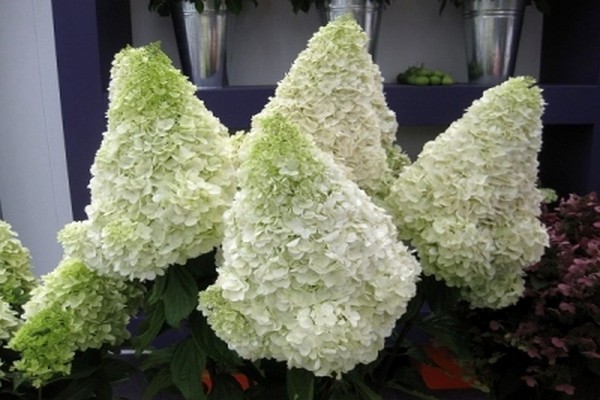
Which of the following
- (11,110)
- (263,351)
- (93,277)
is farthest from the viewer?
(11,110)

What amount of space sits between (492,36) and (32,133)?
1055mm

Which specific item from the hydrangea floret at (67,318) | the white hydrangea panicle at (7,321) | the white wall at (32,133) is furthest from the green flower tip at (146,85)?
the white wall at (32,133)

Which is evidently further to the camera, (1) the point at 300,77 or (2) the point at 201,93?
(2) the point at 201,93

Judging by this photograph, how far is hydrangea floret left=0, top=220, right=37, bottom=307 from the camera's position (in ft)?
2.49

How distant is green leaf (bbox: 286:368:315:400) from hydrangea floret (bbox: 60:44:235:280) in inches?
6.2

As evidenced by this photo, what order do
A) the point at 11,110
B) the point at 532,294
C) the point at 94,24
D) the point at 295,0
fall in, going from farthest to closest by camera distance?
the point at 11,110 → the point at 295,0 → the point at 94,24 → the point at 532,294

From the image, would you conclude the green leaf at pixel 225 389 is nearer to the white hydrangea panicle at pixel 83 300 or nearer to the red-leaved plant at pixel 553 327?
the white hydrangea panicle at pixel 83 300

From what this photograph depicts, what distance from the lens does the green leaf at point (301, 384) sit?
0.58m

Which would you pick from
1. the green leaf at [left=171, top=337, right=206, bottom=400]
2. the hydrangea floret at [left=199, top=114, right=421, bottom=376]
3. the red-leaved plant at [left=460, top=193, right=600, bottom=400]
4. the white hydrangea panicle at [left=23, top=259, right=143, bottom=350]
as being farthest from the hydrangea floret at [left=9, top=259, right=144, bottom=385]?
the red-leaved plant at [left=460, top=193, right=600, bottom=400]

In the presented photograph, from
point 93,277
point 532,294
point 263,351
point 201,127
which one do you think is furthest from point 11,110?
point 532,294

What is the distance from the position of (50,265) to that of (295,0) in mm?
878

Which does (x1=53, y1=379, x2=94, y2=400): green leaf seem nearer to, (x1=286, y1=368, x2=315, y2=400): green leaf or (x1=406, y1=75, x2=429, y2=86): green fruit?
(x1=286, y1=368, x2=315, y2=400): green leaf

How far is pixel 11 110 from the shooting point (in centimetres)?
134

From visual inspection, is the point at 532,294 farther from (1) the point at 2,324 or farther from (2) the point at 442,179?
(1) the point at 2,324
